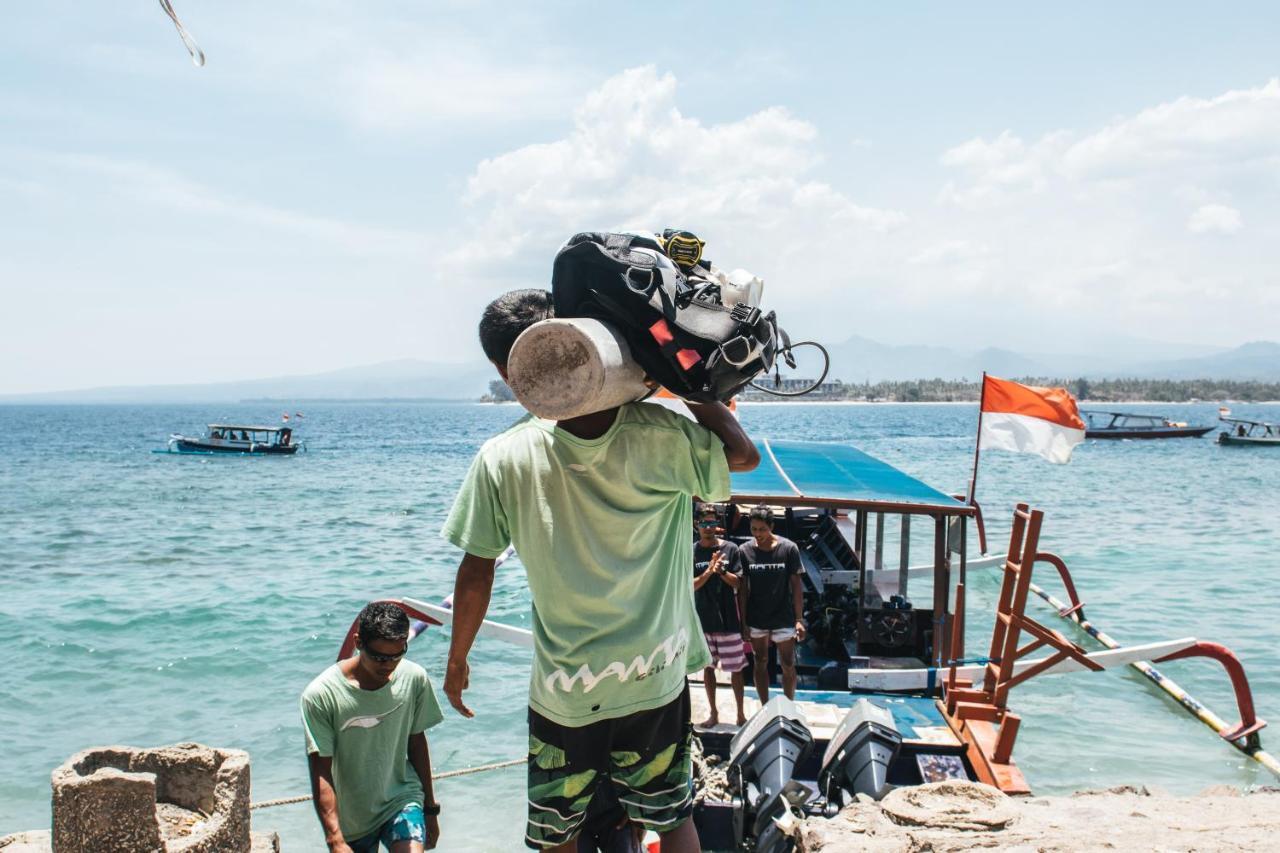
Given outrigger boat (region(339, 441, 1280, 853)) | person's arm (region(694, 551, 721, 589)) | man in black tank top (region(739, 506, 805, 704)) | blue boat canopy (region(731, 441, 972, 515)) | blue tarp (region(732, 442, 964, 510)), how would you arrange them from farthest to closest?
blue tarp (region(732, 442, 964, 510)) < blue boat canopy (region(731, 441, 972, 515)) < man in black tank top (region(739, 506, 805, 704)) < person's arm (region(694, 551, 721, 589)) < outrigger boat (region(339, 441, 1280, 853))

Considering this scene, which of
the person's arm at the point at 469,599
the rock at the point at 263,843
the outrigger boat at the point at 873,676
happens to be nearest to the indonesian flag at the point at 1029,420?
the outrigger boat at the point at 873,676

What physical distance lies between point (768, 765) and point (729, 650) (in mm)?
1445

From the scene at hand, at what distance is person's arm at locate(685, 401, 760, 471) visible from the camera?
2648mm

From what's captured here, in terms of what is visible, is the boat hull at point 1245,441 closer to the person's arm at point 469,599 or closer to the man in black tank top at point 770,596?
the man in black tank top at point 770,596

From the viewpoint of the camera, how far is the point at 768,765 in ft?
19.1

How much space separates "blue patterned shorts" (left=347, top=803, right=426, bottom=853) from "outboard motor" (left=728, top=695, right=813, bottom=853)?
2.07 metres

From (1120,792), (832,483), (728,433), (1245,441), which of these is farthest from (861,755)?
(1245,441)

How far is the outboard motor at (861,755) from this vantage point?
220 inches

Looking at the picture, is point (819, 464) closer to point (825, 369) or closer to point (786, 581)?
point (786, 581)

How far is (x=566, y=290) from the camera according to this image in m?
2.53

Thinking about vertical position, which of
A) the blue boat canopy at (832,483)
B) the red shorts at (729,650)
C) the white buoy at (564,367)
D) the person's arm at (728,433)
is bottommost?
the red shorts at (729,650)

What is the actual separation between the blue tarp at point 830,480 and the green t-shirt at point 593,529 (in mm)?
5748

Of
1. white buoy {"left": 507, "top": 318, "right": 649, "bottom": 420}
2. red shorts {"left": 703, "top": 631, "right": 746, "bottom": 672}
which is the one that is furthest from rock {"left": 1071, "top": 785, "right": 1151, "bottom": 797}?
white buoy {"left": 507, "top": 318, "right": 649, "bottom": 420}

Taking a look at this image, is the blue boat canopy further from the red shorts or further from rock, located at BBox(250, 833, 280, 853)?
rock, located at BBox(250, 833, 280, 853)
